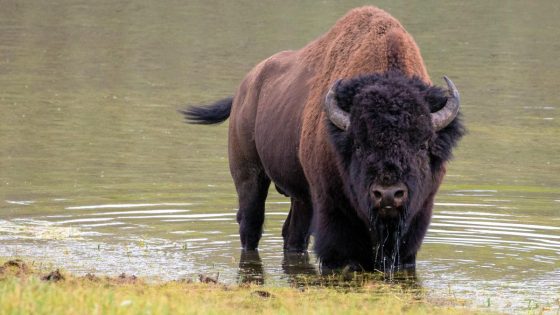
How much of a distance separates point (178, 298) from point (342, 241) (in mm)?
2346

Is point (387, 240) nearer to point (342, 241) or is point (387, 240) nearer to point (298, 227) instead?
point (342, 241)

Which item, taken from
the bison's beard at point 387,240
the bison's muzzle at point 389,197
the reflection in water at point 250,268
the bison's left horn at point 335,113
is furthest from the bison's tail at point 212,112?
the bison's muzzle at point 389,197

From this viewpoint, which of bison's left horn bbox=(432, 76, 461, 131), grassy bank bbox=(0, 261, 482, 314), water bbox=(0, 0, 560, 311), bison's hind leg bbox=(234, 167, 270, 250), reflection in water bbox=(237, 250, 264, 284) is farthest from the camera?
bison's hind leg bbox=(234, 167, 270, 250)

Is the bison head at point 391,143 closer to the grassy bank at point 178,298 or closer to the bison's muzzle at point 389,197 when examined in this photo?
the bison's muzzle at point 389,197

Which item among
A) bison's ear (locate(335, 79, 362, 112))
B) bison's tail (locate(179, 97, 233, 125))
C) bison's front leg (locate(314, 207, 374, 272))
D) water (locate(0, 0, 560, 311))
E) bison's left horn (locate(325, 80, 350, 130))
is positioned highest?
bison's ear (locate(335, 79, 362, 112))

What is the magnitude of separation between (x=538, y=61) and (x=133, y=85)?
10460mm

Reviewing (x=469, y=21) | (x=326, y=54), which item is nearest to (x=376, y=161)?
(x=326, y=54)

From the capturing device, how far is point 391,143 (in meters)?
8.27

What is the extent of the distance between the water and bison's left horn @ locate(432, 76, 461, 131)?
1.23 m

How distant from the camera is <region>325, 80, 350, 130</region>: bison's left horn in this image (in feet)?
28.6

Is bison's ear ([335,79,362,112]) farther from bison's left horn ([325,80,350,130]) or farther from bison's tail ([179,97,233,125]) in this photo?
bison's tail ([179,97,233,125])

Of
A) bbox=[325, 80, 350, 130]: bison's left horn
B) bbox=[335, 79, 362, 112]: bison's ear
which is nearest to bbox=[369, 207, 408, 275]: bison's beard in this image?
bbox=[325, 80, 350, 130]: bison's left horn

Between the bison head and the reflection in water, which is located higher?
the bison head

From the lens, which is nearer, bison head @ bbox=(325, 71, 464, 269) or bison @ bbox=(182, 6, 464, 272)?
bison head @ bbox=(325, 71, 464, 269)
